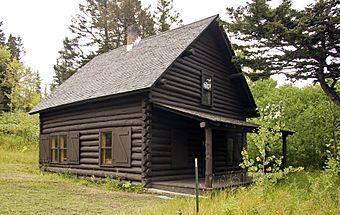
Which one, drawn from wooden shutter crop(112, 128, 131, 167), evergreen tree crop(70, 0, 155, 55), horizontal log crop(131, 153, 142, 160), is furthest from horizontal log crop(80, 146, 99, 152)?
evergreen tree crop(70, 0, 155, 55)

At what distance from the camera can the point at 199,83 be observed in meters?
14.8

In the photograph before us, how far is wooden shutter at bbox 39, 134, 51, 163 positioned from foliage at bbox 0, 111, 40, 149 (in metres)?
6.95

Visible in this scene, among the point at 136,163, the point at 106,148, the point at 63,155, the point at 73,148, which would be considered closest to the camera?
the point at 136,163

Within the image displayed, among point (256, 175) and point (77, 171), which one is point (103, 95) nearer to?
point (77, 171)

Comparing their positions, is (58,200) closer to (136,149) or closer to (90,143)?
(136,149)

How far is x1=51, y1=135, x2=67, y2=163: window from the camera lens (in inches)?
634

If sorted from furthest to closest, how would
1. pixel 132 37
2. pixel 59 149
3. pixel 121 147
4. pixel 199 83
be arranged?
pixel 132 37
pixel 59 149
pixel 199 83
pixel 121 147

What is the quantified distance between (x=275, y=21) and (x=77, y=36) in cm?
2661

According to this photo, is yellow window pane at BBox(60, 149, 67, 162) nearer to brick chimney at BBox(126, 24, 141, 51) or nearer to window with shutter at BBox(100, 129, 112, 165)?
window with shutter at BBox(100, 129, 112, 165)

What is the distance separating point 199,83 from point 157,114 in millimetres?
3300

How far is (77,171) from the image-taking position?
14820 millimetres

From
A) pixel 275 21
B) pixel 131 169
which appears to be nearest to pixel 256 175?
pixel 275 21

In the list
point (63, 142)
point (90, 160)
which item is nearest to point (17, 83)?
point (63, 142)

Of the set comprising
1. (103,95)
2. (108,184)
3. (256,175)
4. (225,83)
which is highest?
(225,83)
